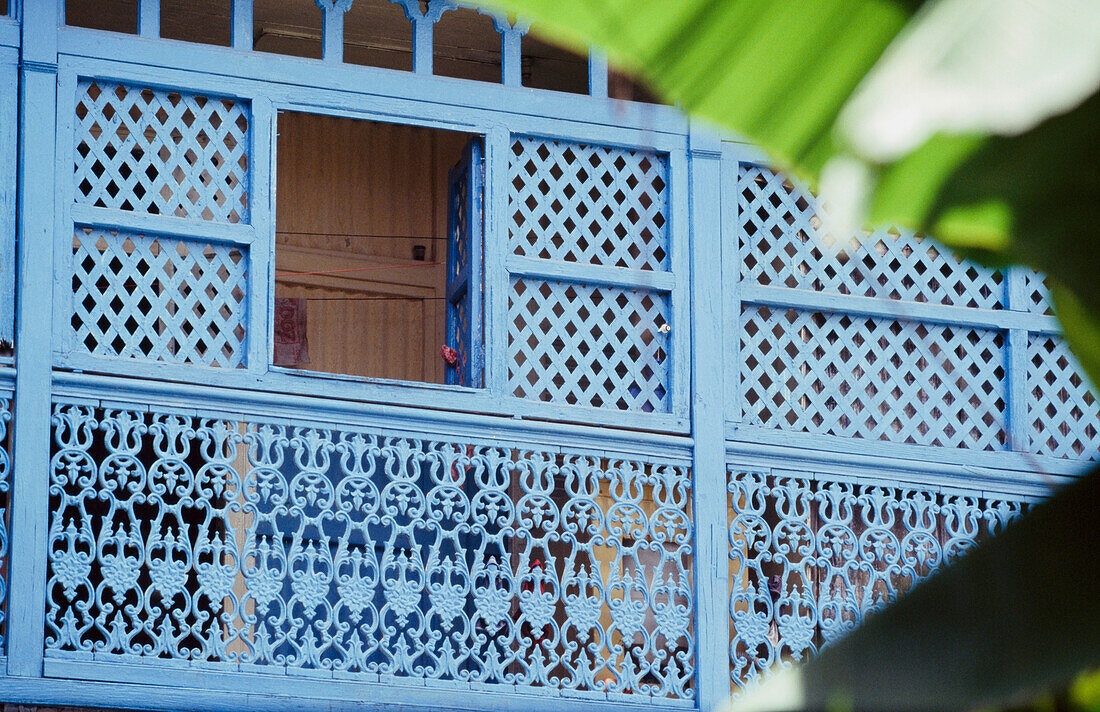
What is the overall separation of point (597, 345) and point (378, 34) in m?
3.40

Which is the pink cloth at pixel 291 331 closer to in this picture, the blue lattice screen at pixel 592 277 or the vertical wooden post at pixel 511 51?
the blue lattice screen at pixel 592 277

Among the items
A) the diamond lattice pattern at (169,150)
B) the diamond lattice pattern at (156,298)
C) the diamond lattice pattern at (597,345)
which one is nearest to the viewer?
the diamond lattice pattern at (156,298)

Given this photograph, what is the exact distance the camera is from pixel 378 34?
9.45 metres

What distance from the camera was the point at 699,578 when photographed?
6742mm

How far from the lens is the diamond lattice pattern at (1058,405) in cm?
741

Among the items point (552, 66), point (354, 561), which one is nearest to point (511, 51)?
point (354, 561)

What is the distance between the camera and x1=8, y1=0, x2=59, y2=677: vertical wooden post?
19.2ft

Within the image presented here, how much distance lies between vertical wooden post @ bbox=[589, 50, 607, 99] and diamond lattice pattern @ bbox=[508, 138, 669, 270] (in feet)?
0.85

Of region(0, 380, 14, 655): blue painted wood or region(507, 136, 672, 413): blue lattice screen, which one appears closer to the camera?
region(0, 380, 14, 655): blue painted wood

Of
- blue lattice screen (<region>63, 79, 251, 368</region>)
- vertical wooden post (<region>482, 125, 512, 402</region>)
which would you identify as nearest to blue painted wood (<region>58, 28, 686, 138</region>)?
blue lattice screen (<region>63, 79, 251, 368</region>)

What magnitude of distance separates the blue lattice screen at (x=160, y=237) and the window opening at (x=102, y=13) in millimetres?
2651

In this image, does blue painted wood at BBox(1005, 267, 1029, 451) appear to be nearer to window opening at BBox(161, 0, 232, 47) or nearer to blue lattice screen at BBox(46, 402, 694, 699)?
blue lattice screen at BBox(46, 402, 694, 699)

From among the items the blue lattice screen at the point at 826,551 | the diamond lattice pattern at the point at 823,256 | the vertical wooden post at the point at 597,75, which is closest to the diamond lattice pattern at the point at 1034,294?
the diamond lattice pattern at the point at 823,256

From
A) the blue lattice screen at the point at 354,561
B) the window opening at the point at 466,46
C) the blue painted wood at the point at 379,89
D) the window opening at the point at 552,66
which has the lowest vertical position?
the blue lattice screen at the point at 354,561
